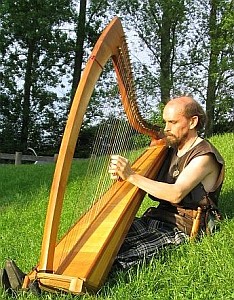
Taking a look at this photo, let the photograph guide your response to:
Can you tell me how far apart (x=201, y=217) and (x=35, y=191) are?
494cm

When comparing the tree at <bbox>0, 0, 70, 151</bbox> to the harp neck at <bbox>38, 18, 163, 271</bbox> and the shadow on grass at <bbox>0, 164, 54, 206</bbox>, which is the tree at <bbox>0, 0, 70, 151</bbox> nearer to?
the shadow on grass at <bbox>0, 164, 54, 206</bbox>

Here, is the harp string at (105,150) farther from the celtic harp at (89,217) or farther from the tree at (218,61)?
the tree at (218,61)

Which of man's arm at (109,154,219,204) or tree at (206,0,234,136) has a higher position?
tree at (206,0,234,136)

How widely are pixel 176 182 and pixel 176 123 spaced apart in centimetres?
47

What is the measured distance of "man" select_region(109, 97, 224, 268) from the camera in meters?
3.83

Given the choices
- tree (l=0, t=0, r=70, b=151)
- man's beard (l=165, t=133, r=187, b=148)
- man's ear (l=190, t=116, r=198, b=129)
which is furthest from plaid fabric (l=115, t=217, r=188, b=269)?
tree (l=0, t=0, r=70, b=151)

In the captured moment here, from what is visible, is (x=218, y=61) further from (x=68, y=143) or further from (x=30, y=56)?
(x=68, y=143)

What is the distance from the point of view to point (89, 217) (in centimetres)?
390

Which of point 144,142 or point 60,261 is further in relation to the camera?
point 144,142

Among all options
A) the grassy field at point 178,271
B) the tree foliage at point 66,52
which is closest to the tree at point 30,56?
the tree foliage at point 66,52

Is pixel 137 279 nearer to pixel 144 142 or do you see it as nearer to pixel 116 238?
pixel 116 238

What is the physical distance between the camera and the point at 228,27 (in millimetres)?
21328

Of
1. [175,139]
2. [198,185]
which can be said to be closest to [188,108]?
[175,139]

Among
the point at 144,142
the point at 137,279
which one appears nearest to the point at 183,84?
the point at 144,142
